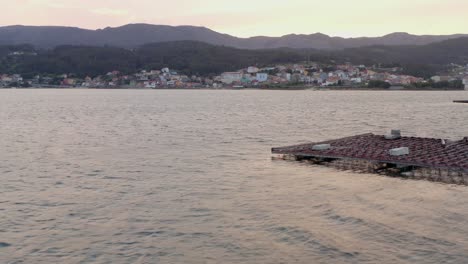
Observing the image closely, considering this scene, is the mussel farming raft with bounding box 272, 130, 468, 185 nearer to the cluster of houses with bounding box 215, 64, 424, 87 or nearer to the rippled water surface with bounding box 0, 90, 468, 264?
the rippled water surface with bounding box 0, 90, 468, 264

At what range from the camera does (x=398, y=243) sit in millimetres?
14234

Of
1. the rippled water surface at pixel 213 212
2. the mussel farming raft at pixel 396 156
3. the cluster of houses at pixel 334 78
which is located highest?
the cluster of houses at pixel 334 78

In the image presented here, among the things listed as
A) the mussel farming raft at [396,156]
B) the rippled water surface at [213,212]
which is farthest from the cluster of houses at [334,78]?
the rippled water surface at [213,212]

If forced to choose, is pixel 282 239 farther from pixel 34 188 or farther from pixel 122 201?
pixel 34 188

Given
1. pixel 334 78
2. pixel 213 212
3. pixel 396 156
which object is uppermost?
pixel 334 78

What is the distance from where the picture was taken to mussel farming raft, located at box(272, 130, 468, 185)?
23219 mm

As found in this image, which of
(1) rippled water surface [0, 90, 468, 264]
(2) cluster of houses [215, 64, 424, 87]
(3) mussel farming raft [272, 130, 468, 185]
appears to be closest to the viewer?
(1) rippled water surface [0, 90, 468, 264]

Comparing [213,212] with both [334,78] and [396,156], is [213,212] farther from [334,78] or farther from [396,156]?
[334,78]

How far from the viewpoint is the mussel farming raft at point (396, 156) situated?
23219mm

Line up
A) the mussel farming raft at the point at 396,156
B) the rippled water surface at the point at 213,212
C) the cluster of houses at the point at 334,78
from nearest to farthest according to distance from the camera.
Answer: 1. the rippled water surface at the point at 213,212
2. the mussel farming raft at the point at 396,156
3. the cluster of houses at the point at 334,78

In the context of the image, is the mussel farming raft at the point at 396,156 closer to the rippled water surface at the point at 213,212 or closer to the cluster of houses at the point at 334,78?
the rippled water surface at the point at 213,212

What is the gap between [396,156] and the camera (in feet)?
84.4

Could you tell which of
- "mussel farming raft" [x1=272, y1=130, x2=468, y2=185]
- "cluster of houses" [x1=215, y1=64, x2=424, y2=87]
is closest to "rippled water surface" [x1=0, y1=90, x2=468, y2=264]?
"mussel farming raft" [x1=272, y1=130, x2=468, y2=185]

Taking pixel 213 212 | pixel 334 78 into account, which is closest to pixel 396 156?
pixel 213 212
